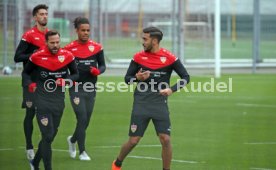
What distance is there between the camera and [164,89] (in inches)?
407

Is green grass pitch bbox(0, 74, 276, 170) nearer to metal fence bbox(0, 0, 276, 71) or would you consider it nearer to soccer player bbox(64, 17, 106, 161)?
soccer player bbox(64, 17, 106, 161)

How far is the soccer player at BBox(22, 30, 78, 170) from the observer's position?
Answer: 10570 millimetres

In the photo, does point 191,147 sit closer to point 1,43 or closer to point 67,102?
point 67,102

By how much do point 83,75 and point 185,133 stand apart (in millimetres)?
3541

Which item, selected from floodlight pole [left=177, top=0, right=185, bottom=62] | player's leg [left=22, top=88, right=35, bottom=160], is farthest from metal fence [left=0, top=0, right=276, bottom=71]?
player's leg [left=22, top=88, right=35, bottom=160]

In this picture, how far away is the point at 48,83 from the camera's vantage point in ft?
35.4

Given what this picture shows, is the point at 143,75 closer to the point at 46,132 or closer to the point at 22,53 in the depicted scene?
the point at 46,132

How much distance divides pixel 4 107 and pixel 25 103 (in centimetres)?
730

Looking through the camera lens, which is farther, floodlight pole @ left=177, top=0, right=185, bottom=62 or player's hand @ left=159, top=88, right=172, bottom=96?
floodlight pole @ left=177, top=0, right=185, bottom=62

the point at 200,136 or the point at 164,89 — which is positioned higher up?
the point at 164,89

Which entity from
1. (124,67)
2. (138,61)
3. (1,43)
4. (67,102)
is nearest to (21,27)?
(1,43)

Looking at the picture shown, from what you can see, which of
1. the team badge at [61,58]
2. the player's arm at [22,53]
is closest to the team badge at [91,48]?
the player's arm at [22,53]

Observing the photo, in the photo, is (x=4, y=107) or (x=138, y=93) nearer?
(x=138, y=93)

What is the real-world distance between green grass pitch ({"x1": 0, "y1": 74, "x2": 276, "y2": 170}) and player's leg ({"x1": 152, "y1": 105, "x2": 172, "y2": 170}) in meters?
1.19
